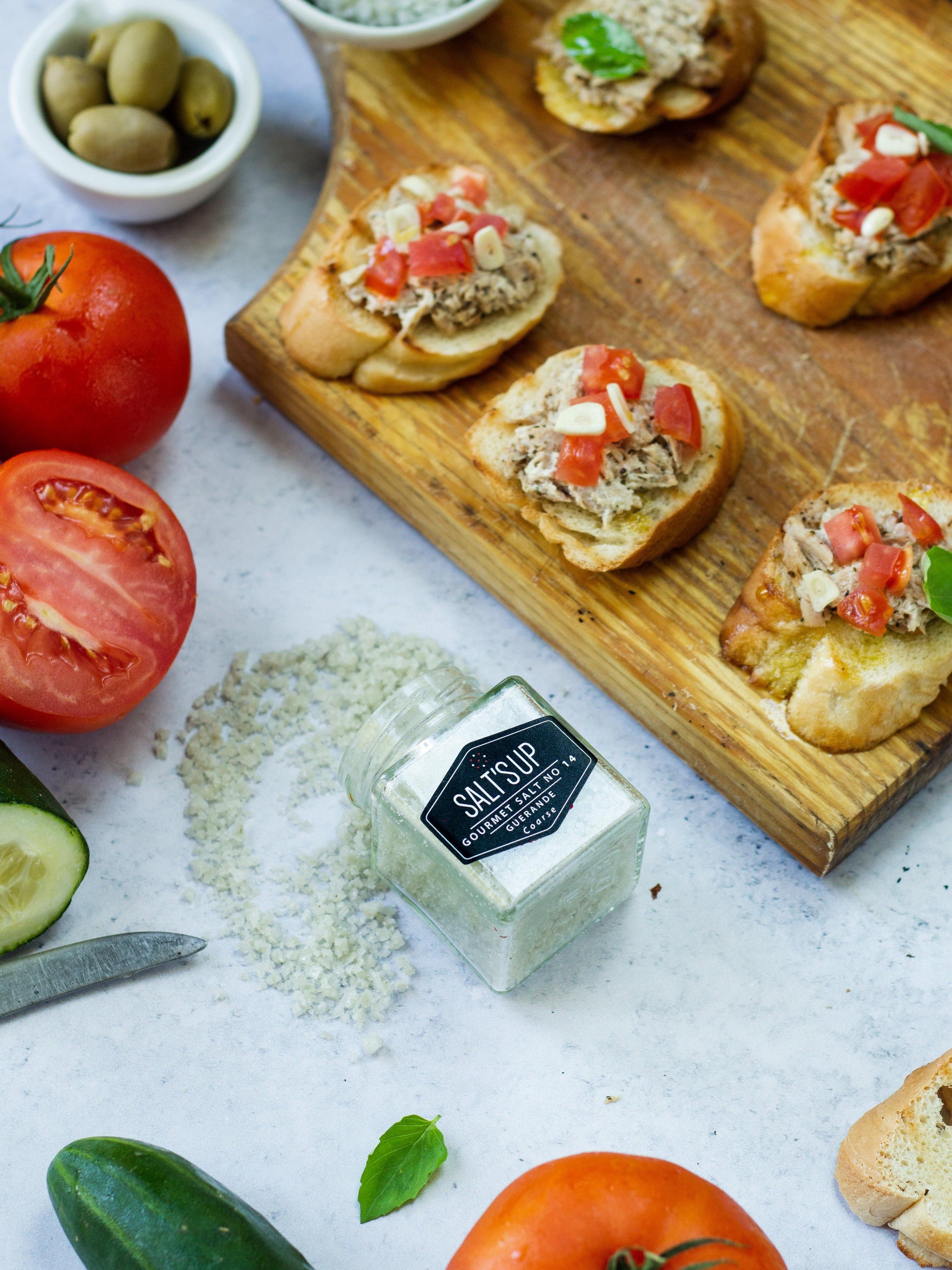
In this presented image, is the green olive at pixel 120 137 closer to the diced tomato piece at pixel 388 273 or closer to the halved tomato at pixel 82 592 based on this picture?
the diced tomato piece at pixel 388 273

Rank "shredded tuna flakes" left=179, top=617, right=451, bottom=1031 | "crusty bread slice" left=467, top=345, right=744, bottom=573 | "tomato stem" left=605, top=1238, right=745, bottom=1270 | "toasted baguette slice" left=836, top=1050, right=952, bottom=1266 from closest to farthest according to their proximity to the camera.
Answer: "tomato stem" left=605, top=1238, right=745, bottom=1270
"toasted baguette slice" left=836, top=1050, right=952, bottom=1266
"shredded tuna flakes" left=179, top=617, right=451, bottom=1031
"crusty bread slice" left=467, top=345, right=744, bottom=573

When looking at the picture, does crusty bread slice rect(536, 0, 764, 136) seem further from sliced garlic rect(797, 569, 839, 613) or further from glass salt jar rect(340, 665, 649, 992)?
glass salt jar rect(340, 665, 649, 992)

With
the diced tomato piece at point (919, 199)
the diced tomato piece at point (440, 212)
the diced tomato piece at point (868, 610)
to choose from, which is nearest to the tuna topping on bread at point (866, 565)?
the diced tomato piece at point (868, 610)

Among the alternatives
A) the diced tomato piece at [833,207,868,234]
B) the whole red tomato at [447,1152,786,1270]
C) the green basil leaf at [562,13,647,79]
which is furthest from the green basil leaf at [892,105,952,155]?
the whole red tomato at [447,1152,786,1270]

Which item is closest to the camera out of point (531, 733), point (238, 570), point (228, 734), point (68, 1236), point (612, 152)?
point (68, 1236)

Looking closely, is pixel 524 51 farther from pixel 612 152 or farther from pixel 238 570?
pixel 238 570

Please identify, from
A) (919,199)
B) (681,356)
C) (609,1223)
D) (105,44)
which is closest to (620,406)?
(681,356)

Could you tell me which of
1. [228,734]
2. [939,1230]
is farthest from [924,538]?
[228,734]
